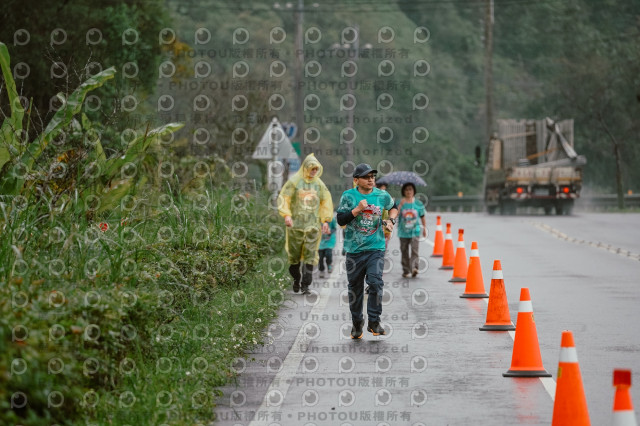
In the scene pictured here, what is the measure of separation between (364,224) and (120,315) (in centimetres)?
454

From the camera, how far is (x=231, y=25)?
2749 inches

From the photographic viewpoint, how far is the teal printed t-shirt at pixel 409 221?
19047 millimetres

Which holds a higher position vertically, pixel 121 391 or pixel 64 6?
pixel 64 6

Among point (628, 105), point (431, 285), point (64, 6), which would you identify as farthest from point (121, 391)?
point (628, 105)

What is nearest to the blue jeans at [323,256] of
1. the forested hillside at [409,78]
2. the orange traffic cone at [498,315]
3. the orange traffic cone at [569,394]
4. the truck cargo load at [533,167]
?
the orange traffic cone at [498,315]

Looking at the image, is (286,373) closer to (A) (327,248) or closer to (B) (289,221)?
(B) (289,221)

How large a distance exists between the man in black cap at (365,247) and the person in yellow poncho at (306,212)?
3796 mm

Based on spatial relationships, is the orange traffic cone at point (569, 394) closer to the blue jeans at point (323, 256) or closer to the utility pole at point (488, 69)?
the blue jeans at point (323, 256)

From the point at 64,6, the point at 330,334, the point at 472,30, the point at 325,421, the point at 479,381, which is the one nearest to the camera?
the point at 325,421

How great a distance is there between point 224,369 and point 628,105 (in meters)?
50.9

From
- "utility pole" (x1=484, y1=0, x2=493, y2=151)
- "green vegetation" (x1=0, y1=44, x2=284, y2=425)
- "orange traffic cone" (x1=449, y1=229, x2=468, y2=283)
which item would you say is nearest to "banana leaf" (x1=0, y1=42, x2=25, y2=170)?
"green vegetation" (x1=0, y1=44, x2=284, y2=425)

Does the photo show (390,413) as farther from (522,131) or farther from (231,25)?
(231,25)

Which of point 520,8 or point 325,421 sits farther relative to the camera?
point 520,8

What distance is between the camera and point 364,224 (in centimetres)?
1250
